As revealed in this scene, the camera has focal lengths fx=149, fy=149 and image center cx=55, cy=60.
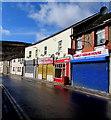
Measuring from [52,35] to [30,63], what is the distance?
35.8ft

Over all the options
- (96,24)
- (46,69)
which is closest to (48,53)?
(46,69)

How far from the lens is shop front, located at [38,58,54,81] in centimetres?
2469

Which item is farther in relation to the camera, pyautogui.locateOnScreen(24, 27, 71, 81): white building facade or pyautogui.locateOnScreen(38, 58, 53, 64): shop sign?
pyautogui.locateOnScreen(38, 58, 53, 64): shop sign

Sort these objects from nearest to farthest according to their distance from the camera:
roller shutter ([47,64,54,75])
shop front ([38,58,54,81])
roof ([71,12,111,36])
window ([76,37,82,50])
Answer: roof ([71,12,111,36]), window ([76,37,82,50]), roller shutter ([47,64,54,75]), shop front ([38,58,54,81])

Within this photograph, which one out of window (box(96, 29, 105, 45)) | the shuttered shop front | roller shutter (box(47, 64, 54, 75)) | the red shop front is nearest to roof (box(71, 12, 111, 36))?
window (box(96, 29, 105, 45))

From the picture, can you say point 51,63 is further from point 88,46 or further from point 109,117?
point 109,117

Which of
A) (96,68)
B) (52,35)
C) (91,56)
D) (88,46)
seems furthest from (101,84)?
(52,35)

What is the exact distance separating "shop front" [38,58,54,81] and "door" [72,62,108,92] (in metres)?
6.77

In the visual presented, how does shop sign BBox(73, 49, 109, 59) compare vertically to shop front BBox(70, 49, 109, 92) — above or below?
above

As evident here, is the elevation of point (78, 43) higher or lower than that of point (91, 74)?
higher

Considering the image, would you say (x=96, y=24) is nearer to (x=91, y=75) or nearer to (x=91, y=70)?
(x=91, y=70)

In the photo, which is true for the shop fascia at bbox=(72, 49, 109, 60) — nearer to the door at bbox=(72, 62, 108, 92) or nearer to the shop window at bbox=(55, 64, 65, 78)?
the door at bbox=(72, 62, 108, 92)

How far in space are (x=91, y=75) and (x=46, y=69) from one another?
12.2 metres

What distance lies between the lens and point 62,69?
21.5 m
